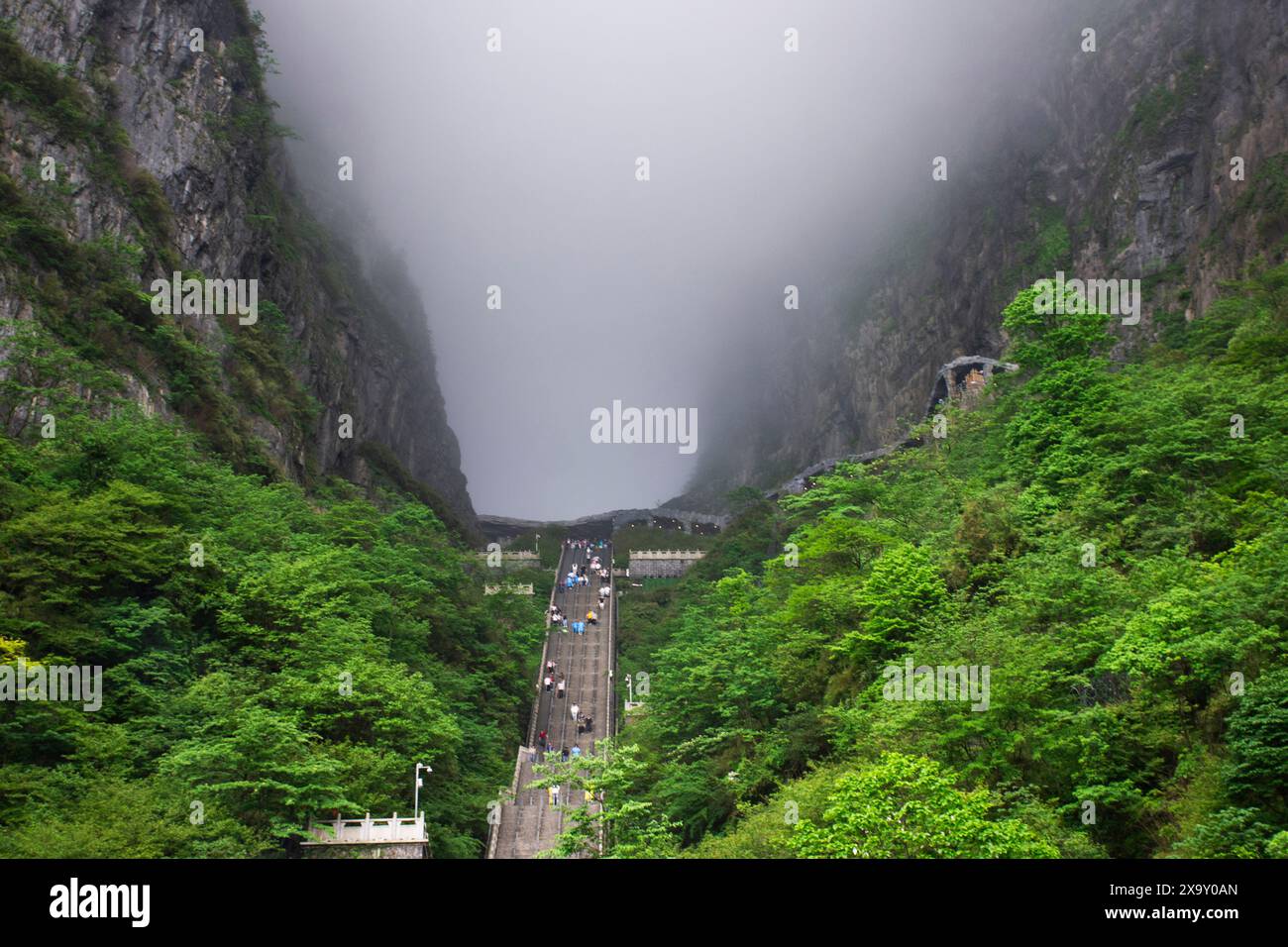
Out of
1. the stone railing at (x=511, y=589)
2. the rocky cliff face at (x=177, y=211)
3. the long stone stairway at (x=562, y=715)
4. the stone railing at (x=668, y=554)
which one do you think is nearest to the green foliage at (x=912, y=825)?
the long stone stairway at (x=562, y=715)

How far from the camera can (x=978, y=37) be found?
103m

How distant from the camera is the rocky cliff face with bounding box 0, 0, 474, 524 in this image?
45438 millimetres

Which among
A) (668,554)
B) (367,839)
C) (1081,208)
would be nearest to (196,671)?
(367,839)

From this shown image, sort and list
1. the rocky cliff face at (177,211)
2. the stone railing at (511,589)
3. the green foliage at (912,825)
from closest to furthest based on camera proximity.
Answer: the green foliage at (912,825)
the rocky cliff face at (177,211)
the stone railing at (511,589)

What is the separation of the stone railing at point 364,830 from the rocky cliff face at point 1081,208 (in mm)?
43659

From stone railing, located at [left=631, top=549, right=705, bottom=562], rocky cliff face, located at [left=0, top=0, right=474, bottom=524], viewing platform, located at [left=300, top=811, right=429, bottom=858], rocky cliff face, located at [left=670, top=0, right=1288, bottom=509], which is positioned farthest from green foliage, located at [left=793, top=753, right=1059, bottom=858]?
stone railing, located at [left=631, top=549, right=705, bottom=562]

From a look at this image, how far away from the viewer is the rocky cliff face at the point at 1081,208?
2275 inches

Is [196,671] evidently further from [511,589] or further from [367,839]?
[511,589]

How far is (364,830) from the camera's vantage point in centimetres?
2512

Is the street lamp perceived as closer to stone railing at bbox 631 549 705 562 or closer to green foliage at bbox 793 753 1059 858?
green foliage at bbox 793 753 1059 858

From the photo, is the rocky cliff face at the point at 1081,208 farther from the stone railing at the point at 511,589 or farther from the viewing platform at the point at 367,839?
the viewing platform at the point at 367,839

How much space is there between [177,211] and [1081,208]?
53847mm
